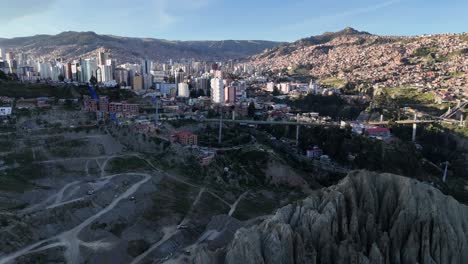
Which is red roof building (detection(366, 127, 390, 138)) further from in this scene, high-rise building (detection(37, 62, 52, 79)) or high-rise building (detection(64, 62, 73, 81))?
high-rise building (detection(37, 62, 52, 79))

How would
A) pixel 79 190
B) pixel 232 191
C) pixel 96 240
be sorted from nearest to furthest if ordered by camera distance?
pixel 96 240 → pixel 79 190 → pixel 232 191

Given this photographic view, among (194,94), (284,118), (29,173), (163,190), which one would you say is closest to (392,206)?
(163,190)

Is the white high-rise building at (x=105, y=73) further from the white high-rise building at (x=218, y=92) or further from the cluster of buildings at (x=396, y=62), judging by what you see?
the cluster of buildings at (x=396, y=62)

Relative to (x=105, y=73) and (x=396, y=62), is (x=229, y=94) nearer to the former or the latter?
(x=105, y=73)

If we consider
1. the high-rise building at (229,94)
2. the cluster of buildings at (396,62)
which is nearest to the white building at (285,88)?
the cluster of buildings at (396,62)

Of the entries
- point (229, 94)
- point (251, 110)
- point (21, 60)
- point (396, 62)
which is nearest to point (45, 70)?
point (21, 60)

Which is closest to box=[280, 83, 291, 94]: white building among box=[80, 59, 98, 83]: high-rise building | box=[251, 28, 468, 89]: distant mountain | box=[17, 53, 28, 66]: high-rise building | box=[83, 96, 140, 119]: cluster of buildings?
box=[251, 28, 468, 89]: distant mountain

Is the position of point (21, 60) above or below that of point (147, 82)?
above

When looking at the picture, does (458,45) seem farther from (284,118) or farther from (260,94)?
(284,118)
